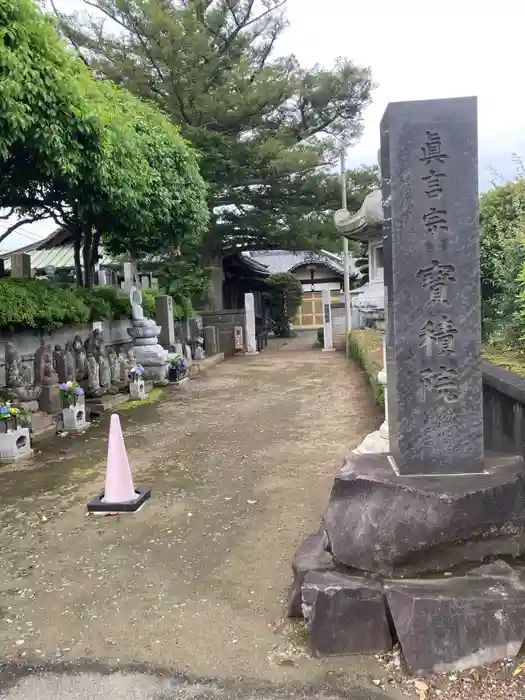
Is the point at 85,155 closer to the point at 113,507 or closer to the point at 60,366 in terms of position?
the point at 60,366

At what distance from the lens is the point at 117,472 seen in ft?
17.5

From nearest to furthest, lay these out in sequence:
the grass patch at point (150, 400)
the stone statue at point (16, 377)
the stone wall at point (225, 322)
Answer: the stone statue at point (16, 377) → the grass patch at point (150, 400) → the stone wall at point (225, 322)

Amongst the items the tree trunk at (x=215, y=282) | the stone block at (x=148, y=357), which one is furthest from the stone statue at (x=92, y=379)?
the tree trunk at (x=215, y=282)

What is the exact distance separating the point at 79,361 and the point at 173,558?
7.03 m

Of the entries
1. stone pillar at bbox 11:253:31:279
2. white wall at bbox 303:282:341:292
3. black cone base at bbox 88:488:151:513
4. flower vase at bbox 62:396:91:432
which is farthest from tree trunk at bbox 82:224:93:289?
white wall at bbox 303:282:341:292

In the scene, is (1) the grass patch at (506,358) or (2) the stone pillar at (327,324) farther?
(2) the stone pillar at (327,324)

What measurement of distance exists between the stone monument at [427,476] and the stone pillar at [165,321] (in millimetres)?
12783

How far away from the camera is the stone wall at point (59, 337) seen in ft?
29.9

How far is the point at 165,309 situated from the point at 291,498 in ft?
37.7

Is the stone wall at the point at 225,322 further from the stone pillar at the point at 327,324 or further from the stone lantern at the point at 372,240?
the stone lantern at the point at 372,240

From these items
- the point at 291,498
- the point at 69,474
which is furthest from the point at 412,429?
the point at 69,474

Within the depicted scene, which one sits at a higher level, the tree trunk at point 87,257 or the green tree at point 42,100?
the green tree at point 42,100

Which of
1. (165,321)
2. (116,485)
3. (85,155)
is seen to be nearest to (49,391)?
(85,155)

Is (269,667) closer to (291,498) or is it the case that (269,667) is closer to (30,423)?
(291,498)
